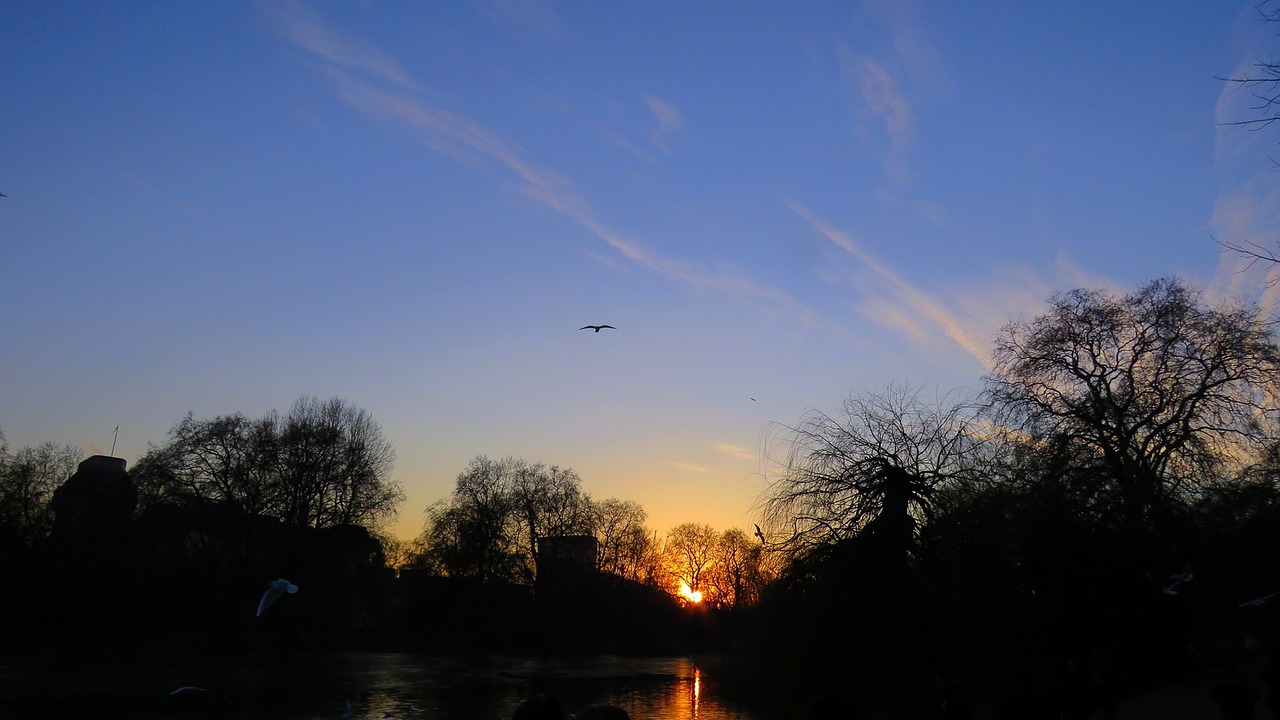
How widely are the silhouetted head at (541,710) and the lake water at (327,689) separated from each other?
17612 millimetres

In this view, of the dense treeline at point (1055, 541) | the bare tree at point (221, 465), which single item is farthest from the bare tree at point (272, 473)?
the dense treeline at point (1055, 541)

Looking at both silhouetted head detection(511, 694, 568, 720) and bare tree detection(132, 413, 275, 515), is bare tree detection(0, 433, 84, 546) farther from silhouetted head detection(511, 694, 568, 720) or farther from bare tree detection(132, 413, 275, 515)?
silhouetted head detection(511, 694, 568, 720)

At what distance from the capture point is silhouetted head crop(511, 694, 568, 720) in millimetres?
4438

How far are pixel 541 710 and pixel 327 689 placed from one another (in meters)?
29.4

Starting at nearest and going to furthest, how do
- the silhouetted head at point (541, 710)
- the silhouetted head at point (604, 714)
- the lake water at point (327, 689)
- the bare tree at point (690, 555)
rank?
the silhouetted head at point (604, 714) < the silhouetted head at point (541, 710) < the lake water at point (327, 689) < the bare tree at point (690, 555)

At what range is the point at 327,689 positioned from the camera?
30.1m

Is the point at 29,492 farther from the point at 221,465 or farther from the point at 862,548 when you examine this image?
the point at 862,548

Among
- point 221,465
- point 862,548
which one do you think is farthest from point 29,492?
point 862,548

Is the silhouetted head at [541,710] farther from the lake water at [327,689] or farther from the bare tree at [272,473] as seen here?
the bare tree at [272,473]

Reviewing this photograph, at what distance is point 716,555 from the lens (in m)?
102

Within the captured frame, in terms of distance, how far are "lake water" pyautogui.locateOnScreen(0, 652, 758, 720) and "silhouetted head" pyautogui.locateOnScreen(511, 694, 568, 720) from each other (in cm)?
1761

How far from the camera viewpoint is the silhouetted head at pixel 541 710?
4.44m

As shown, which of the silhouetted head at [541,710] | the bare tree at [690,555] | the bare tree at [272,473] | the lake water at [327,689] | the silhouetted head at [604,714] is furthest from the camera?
the bare tree at [690,555]

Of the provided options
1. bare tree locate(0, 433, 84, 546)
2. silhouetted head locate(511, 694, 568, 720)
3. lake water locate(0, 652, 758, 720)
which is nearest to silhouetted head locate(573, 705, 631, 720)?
silhouetted head locate(511, 694, 568, 720)
